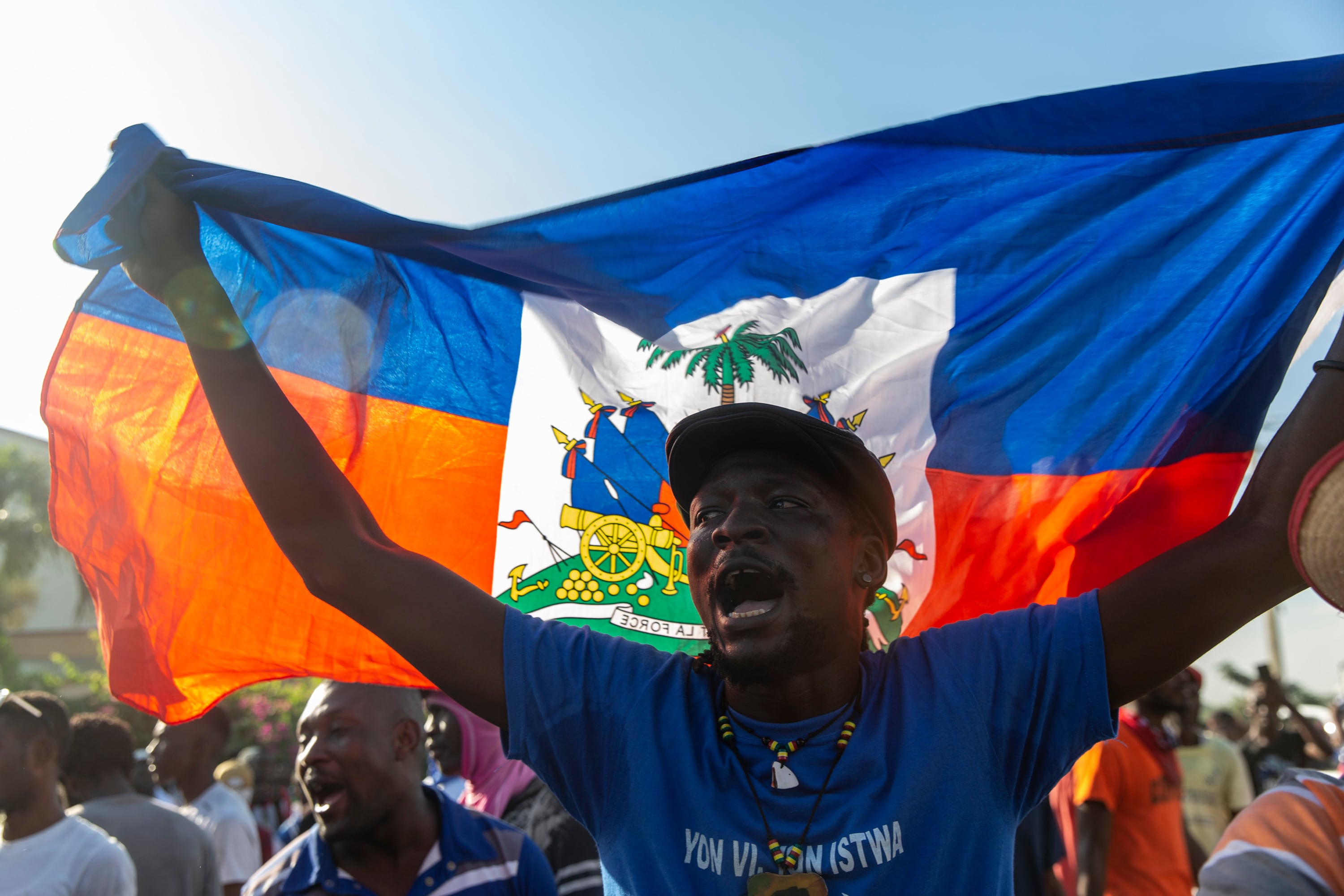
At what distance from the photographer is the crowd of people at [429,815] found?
→ 11.3ft

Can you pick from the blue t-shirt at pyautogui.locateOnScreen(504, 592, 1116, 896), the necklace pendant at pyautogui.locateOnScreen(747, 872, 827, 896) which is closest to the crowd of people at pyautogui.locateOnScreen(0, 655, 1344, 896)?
the blue t-shirt at pyautogui.locateOnScreen(504, 592, 1116, 896)

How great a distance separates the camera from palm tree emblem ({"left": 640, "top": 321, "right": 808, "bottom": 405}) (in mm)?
2834

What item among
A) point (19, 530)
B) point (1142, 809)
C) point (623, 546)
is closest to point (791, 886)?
point (623, 546)

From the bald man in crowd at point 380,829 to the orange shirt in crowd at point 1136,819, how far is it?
296 centimetres

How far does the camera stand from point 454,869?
3473 mm

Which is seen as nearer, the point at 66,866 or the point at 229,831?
→ the point at 66,866

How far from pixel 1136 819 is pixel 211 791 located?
5.25m

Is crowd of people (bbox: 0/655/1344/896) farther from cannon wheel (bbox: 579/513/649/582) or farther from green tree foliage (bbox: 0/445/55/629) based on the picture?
green tree foliage (bbox: 0/445/55/629)

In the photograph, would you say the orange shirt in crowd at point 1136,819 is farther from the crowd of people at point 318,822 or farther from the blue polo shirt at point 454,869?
the blue polo shirt at point 454,869

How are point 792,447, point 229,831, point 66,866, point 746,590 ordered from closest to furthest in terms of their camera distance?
point 746,590, point 792,447, point 66,866, point 229,831

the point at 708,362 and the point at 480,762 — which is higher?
the point at 708,362

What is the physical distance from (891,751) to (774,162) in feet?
5.00

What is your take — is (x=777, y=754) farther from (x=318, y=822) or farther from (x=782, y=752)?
(x=318, y=822)

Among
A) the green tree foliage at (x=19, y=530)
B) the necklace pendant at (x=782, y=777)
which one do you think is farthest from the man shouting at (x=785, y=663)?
the green tree foliage at (x=19, y=530)
